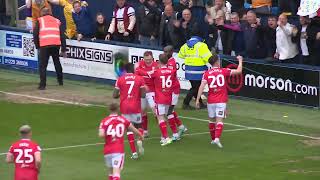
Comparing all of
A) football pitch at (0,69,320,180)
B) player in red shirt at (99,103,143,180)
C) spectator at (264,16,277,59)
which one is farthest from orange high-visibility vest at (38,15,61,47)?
player in red shirt at (99,103,143,180)

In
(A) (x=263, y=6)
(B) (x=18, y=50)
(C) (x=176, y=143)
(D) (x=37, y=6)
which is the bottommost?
(C) (x=176, y=143)

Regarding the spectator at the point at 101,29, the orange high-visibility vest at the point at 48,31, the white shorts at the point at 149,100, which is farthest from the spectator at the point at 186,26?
the white shorts at the point at 149,100

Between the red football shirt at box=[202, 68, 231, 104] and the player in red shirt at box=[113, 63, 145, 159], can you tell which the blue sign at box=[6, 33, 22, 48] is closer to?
the red football shirt at box=[202, 68, 231, 104]

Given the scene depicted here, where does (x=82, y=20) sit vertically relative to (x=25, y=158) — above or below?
above

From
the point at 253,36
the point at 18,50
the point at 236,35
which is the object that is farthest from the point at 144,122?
the point at 18,50

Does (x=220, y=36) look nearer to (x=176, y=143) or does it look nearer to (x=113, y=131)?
(x=176, y=143)

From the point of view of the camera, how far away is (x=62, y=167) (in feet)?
63.1

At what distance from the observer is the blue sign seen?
32094mm

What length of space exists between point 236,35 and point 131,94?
780 centimetres

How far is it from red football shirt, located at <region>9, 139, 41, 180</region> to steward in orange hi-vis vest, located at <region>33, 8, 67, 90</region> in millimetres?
13158

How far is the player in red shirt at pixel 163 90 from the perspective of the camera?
70.0 ft

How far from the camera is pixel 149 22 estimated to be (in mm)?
28891

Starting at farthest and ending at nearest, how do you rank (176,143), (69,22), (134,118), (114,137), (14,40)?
1. (14,40)
2. (69,22)
3. (176,143)
4. (134,118)
5. (114,137)

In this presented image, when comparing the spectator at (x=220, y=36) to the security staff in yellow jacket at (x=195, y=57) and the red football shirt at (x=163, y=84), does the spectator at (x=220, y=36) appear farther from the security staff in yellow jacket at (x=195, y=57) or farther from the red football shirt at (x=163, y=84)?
the red football shirt at (x=163, y=84)
